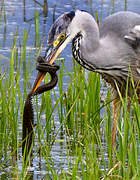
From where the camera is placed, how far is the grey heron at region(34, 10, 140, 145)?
13.8 ft

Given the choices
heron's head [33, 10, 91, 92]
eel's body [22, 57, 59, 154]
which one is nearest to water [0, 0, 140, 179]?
heron's head [33, 10, 91, 92]

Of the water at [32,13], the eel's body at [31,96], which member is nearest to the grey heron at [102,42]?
the eel's body at [31,96]

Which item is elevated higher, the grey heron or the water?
the water

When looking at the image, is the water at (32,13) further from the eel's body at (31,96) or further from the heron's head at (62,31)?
the eel's body at (31,96)

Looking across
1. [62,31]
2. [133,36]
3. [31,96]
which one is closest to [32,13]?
[133,36]

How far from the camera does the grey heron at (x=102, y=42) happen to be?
4.22 metres

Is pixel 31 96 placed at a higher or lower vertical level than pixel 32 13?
lower

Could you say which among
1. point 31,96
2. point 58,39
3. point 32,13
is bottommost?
point 31,96

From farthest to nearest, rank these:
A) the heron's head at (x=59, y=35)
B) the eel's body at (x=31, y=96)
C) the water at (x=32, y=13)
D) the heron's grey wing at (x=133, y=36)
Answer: the water at (x=32, y=13) < the heron's grey wing at (x=133, y=36) < the heron's head at (x=59, y=35) < the eel's body at (x=31, y=96)

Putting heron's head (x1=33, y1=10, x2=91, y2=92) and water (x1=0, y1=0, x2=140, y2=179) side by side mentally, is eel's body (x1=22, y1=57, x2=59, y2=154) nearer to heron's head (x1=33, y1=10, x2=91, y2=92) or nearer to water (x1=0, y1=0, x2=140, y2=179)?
heron's head (x1=33, y1=10, x2=91, y2=92)

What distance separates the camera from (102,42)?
449 centimetres

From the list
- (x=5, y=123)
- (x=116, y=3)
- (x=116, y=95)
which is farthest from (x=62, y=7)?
(x=5, y=123)

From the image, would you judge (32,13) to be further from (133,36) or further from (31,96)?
(31,96)

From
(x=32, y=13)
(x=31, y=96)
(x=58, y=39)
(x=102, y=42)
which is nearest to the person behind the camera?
(x=31, y=96)
